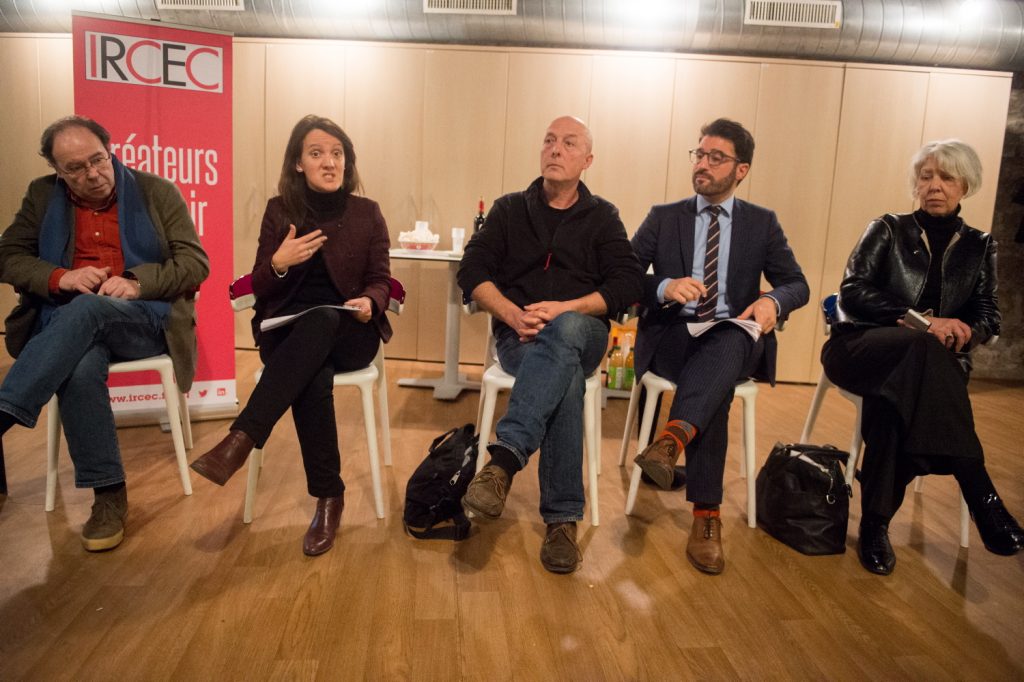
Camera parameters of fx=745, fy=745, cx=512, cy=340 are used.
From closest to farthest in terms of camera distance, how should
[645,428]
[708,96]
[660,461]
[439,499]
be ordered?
1. [660,461]
2. [439,499]
3. [645,428]
4. [708,96]

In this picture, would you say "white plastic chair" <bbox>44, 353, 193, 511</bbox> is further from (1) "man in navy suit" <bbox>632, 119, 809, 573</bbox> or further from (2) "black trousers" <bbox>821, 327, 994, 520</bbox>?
(2) "black trousers" <bbox>821, 327, 994, 520</bbox>

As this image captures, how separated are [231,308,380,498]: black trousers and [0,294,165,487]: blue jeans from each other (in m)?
0.45

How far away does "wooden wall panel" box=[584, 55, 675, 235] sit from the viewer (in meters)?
4.55

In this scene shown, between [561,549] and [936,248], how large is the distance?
163 centimetres

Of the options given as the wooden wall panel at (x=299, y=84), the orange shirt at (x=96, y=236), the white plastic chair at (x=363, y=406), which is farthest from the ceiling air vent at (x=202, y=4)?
the white plastic chair at (x=363, y=406)

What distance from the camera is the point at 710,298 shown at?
255cm

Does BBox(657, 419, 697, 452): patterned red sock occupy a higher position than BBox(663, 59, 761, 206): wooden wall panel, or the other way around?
BBox(663, 59, 761, 206): wooden wall panel

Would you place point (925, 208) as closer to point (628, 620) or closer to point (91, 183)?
point (628, 620)

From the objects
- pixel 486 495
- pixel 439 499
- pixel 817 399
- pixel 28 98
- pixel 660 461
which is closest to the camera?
pixel 486 495

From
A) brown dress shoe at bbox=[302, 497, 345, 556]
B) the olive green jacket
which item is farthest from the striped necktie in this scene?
the olive green jacket

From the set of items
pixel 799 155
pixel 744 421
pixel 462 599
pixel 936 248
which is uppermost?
pixel 799 155

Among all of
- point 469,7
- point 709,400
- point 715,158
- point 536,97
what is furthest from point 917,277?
point 469,7

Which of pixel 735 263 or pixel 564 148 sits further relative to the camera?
pixel 735 263

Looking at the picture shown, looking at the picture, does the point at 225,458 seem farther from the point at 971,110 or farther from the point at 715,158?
the point at 971,110
